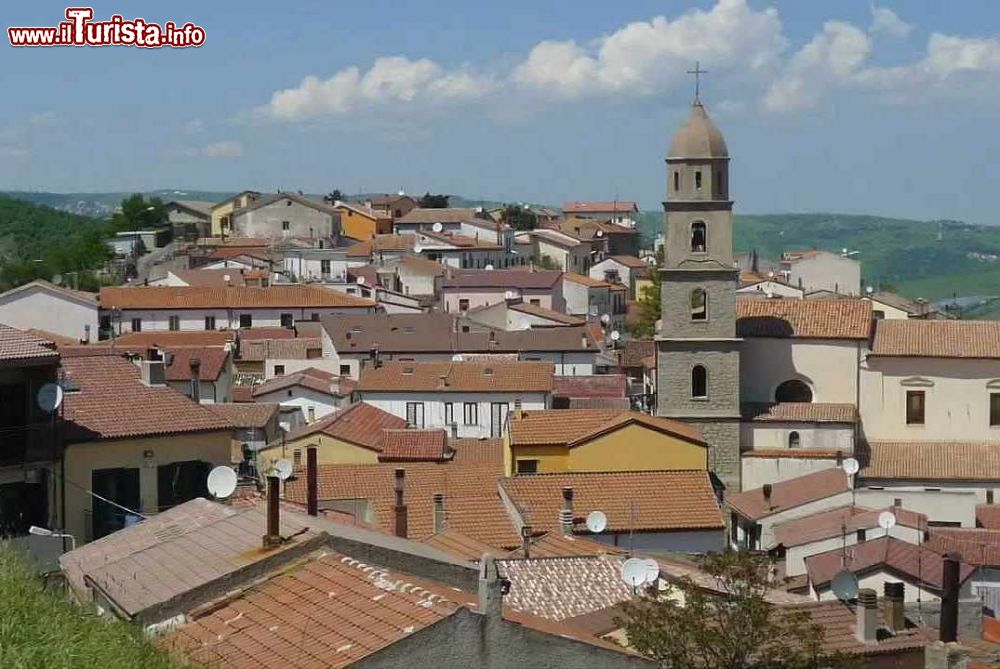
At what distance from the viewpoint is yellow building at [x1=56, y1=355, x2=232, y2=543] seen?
20516 mm

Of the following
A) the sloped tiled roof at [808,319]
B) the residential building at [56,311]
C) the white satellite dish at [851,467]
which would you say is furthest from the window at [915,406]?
the residential building at [56,311]

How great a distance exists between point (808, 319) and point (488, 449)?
11335 mm

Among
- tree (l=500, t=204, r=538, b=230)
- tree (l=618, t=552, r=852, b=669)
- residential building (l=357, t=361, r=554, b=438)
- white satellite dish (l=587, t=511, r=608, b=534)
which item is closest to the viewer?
tree (l=618, t=552, r=852, b=669)

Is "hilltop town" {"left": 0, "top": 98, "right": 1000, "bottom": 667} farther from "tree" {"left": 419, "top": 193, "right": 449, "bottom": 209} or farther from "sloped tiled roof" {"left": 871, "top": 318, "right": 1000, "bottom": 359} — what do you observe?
"tree" {"left": 419, "top": 193, "right": 449, "bottom": 209}

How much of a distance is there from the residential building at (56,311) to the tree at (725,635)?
2307 inches

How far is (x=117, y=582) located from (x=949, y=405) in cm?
A: 3787

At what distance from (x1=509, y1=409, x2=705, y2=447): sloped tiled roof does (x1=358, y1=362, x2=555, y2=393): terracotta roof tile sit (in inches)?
398

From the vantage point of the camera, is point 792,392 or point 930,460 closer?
point 930,460

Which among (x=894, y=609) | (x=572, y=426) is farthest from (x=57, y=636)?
(x=572, y=426)

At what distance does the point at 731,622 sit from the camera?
16.4 meters

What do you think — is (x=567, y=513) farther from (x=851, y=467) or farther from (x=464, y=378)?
(x=464, y=378)

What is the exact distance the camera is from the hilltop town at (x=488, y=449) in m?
13.6

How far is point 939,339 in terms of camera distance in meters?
48.9

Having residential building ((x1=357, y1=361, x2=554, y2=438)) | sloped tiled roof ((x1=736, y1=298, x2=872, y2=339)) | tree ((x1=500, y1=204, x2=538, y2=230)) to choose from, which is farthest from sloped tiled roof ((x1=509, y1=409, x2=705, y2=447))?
tree ((x1=500, y1=204, x2=538, y2=230))
